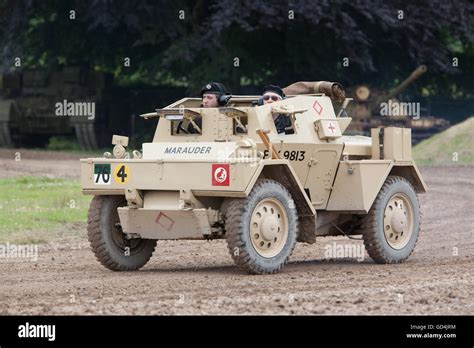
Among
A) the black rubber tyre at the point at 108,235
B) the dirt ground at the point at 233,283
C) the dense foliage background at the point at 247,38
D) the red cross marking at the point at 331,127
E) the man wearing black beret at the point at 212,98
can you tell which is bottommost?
the dirt ground at the point at 233,283

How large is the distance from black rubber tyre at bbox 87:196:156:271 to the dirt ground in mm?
190

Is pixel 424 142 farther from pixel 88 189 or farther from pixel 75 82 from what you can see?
pixel 88 189

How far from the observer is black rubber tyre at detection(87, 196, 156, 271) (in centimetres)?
1520

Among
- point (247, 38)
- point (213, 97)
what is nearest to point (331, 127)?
point (213, 97)

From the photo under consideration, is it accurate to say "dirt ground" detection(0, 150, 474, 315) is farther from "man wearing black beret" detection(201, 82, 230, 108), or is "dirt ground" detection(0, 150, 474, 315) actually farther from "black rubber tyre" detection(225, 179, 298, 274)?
"man wearing black beret" detection(201, 82, 230, 108)

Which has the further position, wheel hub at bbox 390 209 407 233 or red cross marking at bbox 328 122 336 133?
wheel hub at bbox 390 209 407 233

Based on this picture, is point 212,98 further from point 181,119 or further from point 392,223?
point 392,223

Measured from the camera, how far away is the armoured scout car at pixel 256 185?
46.9 ft

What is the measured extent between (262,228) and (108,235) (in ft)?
6.15

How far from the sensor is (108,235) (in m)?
15.2

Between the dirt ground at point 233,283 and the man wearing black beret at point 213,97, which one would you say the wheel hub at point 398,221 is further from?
the man wearing black beret at point 213,97

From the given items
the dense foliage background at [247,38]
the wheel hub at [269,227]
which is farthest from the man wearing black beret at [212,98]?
the dense foliage background at [247,38]

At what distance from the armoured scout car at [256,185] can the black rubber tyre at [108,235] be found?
0.04 feet

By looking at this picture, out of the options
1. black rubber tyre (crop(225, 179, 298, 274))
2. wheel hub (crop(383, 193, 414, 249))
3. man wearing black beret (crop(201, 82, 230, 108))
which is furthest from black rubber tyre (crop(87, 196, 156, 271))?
wheel hub (crop(383, 193, 414, 249))
